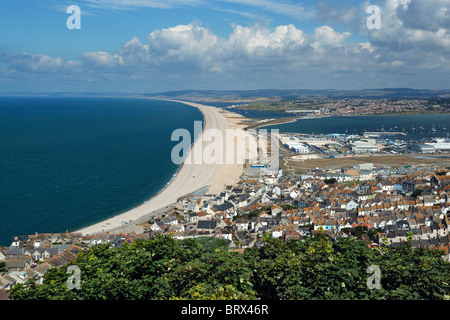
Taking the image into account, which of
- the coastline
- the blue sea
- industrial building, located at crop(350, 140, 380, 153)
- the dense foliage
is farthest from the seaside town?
industrial building, located at crop(350, 140, 380, 153)

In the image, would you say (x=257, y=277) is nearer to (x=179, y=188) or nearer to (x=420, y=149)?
(x=179, y=188)

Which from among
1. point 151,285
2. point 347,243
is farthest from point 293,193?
point 151,285

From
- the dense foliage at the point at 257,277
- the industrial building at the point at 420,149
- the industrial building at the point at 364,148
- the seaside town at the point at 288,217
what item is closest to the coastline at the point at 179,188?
the seaside town at the point at 288,217

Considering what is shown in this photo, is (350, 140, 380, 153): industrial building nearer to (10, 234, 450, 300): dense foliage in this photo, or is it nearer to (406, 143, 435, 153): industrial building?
(406, 143, 435, 153): industrial building

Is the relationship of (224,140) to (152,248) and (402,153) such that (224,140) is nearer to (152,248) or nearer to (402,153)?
(402,153)

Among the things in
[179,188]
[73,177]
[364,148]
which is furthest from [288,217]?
[364,148]

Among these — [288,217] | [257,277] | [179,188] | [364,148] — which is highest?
[257,277]

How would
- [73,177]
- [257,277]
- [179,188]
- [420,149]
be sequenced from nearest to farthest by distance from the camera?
[257,277] → [179,188] → [73,177] → [420,149]
